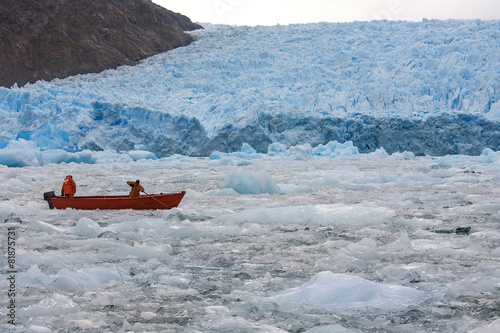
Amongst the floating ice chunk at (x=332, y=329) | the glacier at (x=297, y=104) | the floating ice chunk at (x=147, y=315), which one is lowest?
the floating ice chunk at (x=147, y=315)

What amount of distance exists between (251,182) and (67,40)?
24207 millimetres

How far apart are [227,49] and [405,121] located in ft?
→ 35.2

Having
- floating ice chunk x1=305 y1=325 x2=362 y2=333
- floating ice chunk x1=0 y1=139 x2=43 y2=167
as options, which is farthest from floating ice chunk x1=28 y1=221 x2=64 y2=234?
floating ice chunk x1=0 y1=139 x2=43 y2=167

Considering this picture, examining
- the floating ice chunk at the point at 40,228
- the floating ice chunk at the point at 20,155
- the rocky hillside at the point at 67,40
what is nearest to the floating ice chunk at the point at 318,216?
the floating ice chunk at the point at 40,228

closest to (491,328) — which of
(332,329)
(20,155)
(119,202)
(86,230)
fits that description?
(332,329)

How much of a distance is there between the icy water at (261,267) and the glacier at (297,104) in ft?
32.5

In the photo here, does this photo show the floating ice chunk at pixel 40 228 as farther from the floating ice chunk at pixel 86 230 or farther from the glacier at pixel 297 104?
the glacier at pixel 297 104

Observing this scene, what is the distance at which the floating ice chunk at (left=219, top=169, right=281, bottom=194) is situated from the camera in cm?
782

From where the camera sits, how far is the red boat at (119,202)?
618 cm

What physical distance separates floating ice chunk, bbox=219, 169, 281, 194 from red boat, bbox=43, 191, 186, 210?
69.8 inches

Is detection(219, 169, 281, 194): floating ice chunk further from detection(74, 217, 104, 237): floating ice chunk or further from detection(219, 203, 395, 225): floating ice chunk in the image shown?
detection(74, 217, 104, 237): floating ice chunk

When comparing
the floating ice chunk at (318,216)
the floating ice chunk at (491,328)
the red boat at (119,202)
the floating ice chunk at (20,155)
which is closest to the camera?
the floating ice chunk at (491,328)

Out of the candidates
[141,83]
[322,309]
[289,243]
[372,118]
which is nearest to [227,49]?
[141,83]

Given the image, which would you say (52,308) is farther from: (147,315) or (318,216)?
(318,216)
